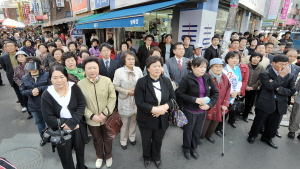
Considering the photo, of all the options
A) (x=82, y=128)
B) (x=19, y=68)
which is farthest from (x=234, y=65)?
(x=19, y=68)

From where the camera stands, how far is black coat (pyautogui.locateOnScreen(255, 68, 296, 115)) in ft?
9.08

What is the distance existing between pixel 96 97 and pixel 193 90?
1.50 metres

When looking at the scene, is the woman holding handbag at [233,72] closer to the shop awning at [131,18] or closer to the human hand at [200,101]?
the human hand at [200,101]

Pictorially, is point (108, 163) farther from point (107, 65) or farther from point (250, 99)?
point (250, 99)

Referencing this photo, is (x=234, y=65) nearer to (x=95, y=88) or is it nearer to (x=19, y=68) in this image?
(x=95, y=88)

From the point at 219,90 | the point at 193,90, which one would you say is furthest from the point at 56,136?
the point at 219,90

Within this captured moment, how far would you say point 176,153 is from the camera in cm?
297

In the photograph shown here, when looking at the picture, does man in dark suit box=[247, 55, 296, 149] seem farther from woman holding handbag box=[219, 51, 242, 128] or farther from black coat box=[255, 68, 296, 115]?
woman holding handbag box=[219, 51, 242, 128]

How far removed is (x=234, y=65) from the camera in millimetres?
3211

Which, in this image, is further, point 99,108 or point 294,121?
point 294,121

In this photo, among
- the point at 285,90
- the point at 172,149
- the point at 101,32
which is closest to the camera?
the point at 285,90

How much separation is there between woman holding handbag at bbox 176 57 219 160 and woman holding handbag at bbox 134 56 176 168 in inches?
12.3

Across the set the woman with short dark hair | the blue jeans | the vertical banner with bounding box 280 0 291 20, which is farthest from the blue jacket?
the vertical banner with bounding box 280 0 291 20

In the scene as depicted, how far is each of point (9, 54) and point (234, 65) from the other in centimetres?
593
